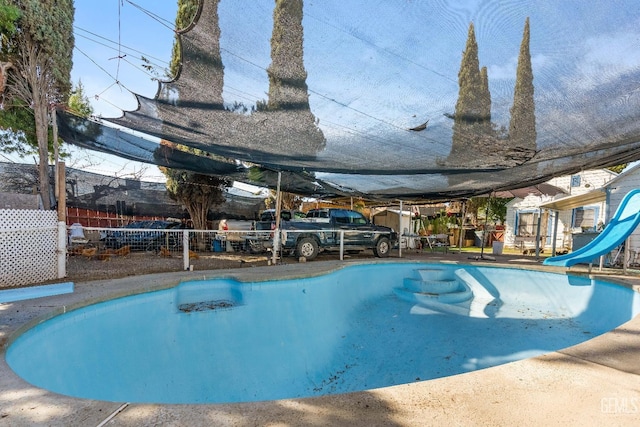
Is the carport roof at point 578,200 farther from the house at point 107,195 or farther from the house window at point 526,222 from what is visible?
the house at point 107,195

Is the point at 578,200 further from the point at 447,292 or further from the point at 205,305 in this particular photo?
the point at 205,305

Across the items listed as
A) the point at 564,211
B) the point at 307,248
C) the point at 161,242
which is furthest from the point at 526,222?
the point at 161,242

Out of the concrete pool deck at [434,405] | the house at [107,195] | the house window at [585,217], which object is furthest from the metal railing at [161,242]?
the house window at [585,217]

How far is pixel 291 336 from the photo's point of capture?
177 inches

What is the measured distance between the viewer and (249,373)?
11.9 ft

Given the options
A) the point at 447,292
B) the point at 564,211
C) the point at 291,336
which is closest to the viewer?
the point at 291,336

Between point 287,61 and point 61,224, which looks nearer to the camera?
point 287,61

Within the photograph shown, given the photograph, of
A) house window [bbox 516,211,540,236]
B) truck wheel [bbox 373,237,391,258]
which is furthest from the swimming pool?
house window [bbox 516,211,540,236]

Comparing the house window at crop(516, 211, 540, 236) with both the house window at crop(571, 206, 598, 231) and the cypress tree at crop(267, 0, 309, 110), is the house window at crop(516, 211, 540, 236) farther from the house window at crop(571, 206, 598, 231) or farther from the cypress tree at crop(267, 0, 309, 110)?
the cypress tree at crop(267, 0, 309, 110)

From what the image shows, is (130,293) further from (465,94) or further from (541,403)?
(465,94)

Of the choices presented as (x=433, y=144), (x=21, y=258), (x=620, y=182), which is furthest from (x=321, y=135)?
(x=620, y=182)

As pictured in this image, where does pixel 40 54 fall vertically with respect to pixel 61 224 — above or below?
above

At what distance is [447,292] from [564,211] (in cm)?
1054

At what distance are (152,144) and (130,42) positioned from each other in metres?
2.68
